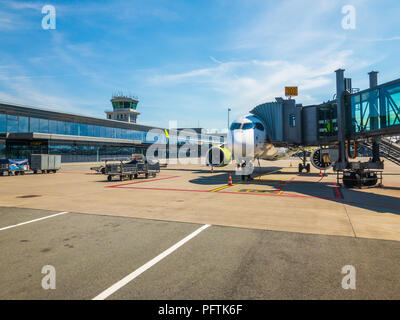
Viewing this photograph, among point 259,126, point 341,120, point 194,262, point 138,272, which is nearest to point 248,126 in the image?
point 259,126

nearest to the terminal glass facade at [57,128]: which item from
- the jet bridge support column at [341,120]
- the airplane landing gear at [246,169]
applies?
the airplane landing gear at [246,169]

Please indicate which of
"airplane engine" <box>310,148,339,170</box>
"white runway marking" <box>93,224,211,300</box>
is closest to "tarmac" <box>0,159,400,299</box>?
"white runway marking" <box>93,224,211,300</box>

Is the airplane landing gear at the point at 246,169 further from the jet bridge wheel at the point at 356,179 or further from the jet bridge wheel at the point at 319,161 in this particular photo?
the jet bridge wheel at the point at 319,161

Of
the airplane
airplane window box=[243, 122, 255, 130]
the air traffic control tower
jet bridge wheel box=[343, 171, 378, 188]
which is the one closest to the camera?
Result: jet bridge wheel box=[343, 171, 378, 188]

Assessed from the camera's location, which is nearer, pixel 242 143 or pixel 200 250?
pixel 200 250

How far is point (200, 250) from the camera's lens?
5.50 metres

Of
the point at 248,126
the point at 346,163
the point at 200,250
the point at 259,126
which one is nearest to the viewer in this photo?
the point at 200,250

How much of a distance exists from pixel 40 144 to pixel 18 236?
46.2 m

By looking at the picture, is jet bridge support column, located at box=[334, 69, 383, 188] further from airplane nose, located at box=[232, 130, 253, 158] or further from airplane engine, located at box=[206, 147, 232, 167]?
Result: airplane engine, located at box=[206, 147, 232, 167]

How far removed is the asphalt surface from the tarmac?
2 centimetres

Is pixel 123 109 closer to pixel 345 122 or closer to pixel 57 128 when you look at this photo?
pixel 57 128

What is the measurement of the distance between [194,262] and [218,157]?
63.7 feet

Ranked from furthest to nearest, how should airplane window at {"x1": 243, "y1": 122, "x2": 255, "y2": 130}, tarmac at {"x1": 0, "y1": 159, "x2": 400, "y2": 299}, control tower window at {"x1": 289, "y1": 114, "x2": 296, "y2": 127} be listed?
control tower window at {"x1": 289, "y1": 114, "x2": 296, "y2": 127}, airplane window at {"x1": 243, "y1": 122, "x2": 255, "y2": 130}, tarmac at {"x1": 0, "y1": 159, "x2": 400, "y2": 299}

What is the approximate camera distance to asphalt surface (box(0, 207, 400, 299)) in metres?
3.79
